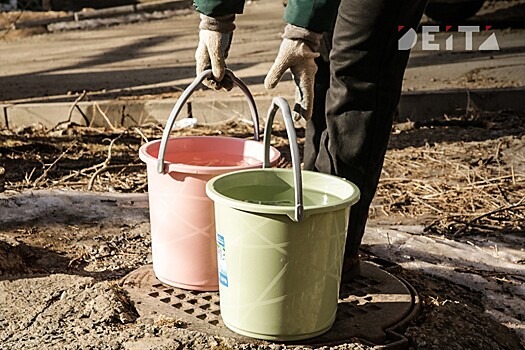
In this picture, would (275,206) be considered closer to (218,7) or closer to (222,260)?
(222,260)

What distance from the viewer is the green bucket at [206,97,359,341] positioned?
2.00m

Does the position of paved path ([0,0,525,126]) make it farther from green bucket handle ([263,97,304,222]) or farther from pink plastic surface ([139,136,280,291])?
green bucket handle ([263,97,304,222])

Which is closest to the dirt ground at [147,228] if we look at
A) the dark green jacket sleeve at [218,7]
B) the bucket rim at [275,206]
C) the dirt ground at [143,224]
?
the dirt ground at [143,224]

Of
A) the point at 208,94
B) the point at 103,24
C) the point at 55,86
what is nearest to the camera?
the point at 208,94

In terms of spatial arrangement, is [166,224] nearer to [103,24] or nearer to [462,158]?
[462,158]

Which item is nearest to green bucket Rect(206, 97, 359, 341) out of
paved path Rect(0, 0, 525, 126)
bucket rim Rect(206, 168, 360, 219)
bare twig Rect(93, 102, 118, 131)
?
bucket rim Rect(206, 168, 360, 219)

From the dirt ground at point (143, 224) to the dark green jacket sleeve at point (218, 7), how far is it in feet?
2.79

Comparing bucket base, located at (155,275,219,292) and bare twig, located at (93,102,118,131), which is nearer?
bucket base, located at (155,275,219,292)

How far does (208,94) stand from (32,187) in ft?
7.17

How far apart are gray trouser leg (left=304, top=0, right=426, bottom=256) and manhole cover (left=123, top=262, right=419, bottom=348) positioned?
16 centimetres

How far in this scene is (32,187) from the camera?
12.5ft

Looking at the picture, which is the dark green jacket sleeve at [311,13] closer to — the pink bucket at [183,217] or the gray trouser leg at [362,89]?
the gray trouser leg at [362,89]

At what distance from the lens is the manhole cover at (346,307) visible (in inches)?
87.3

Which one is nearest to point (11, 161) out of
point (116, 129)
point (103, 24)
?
point (116, 129)
